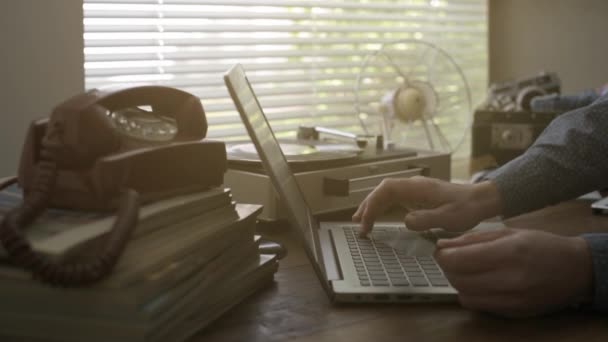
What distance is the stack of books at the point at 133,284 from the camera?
0.66 metres

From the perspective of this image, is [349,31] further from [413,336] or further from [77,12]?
[413,336]

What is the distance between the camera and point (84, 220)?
737 millimetres

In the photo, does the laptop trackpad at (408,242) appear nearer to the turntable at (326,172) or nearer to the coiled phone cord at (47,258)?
the turntable at (326,172)

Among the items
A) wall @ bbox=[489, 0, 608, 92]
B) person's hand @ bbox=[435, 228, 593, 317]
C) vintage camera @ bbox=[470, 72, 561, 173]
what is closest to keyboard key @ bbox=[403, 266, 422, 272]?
person's hand @ bbox=[435, 228, 593, 317]

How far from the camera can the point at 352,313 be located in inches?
33.6

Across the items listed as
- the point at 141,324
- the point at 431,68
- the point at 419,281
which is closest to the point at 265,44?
the point at 431,68

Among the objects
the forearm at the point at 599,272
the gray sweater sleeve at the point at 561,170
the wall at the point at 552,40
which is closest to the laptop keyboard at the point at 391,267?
the forearm at the point at 599,272

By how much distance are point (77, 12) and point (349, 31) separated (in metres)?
1.06

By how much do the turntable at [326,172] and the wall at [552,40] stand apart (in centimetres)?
135

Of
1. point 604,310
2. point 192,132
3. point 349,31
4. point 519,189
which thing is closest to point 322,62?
point 349,31

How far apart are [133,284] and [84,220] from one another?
11 centimetres

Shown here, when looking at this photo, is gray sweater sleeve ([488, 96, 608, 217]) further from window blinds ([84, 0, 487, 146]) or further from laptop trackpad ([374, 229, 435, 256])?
window blinds ([84, 0, 487, 146])

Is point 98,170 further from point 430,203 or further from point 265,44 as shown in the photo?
point 265,44

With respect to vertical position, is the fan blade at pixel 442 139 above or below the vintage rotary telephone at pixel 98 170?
below
